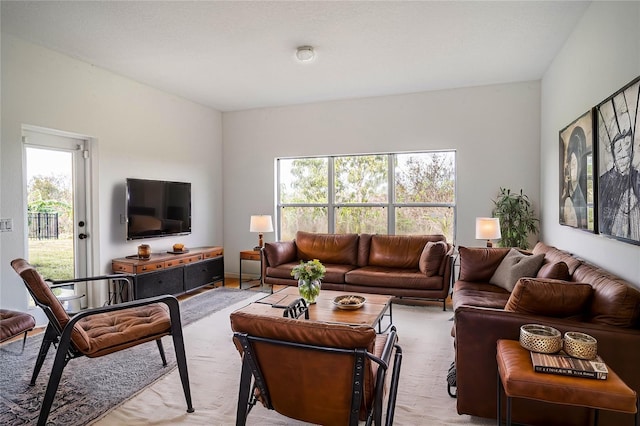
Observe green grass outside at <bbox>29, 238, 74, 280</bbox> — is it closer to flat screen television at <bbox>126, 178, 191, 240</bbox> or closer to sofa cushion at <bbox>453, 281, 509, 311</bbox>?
flat screen television at <bbox>126, 178, 191, 240</bbox>

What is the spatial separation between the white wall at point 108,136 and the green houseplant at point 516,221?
4.40 meters

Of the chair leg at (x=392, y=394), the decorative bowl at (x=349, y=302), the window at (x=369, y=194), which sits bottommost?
the chair leg at (x=392, y=394)

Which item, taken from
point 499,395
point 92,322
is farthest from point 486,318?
point 92,322

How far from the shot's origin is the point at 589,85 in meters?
3.00

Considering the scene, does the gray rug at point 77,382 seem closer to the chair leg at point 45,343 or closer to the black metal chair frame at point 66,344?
the chair leg at point 45,343

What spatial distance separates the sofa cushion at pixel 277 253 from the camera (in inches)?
199

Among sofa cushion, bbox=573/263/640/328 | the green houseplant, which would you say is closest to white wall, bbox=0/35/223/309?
the green houseplant

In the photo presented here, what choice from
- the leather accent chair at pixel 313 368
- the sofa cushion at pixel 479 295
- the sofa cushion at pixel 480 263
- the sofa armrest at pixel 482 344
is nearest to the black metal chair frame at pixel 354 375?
the leather accent chair at pixel 313 368

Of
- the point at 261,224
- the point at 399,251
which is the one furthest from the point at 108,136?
the point at 399,251

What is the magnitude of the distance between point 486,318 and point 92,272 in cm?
426

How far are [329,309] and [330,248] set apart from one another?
→ 2098 mm

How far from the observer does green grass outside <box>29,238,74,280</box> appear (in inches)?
152

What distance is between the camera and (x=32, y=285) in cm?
211

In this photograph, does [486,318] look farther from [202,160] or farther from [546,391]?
[202,160]
